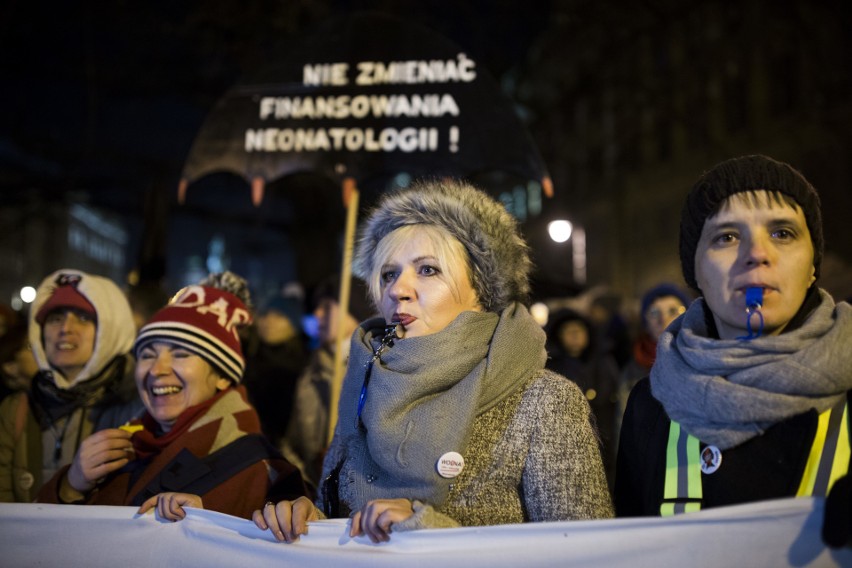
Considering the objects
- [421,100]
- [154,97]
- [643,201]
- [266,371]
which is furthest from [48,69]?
[643,201]

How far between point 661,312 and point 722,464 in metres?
3.20

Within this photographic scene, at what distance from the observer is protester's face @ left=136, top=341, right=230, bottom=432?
9.79 feet

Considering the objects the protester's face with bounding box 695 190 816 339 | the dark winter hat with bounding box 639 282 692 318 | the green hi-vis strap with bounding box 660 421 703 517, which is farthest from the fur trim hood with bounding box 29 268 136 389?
the dark winter hat with bounding box 639 282 692 318

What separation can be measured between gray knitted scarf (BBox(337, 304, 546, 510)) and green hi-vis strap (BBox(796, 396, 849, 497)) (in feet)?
2.68

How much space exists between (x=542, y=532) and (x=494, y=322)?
726mm

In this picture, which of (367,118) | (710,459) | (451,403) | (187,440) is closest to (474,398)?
(451,403)

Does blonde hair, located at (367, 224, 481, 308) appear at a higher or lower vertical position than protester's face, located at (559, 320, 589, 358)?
higher

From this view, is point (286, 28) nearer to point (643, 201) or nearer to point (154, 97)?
point (154, 97)

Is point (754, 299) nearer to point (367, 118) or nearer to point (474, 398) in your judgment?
point (474, 398)

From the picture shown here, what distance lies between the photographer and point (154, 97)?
12609 millimetres

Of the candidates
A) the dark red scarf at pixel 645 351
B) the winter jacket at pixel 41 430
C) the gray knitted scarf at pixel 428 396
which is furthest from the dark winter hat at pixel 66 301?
the dark red scarf at pixel 645 351

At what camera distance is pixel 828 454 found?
177 cm

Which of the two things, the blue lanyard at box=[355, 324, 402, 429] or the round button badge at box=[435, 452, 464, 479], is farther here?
the blue lanyard at box=[355, 324, 402, 429]

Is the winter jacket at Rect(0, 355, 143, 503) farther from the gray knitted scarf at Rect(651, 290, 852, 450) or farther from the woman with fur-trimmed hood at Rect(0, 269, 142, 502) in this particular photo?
the gray knitted scarf at Rect(651, 290, 852, 450)
